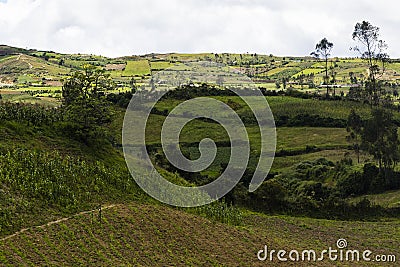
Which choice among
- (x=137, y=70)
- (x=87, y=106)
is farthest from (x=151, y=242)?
(x=137, y=70)

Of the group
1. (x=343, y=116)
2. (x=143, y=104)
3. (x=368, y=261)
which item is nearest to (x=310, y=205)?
(x=368, y=261)

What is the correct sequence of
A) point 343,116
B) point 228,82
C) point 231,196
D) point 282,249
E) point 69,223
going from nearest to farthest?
point 69,223 → point 282,249 → point 231,196 → point 343,116 → point 228,82

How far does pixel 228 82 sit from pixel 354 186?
90143mm

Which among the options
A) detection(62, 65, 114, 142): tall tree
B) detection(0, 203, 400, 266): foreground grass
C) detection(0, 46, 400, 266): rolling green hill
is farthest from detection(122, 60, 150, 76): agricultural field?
detection(0, 203, 400, 266): foreground grass

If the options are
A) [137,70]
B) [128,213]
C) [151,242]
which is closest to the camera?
[151,242]

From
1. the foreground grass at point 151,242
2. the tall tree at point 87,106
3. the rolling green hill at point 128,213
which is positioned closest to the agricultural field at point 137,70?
the rolling green hill at point 128,213

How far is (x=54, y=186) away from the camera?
23891mm

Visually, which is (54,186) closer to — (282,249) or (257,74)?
(282,249)


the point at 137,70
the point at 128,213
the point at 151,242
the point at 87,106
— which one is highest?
the point at 137,70

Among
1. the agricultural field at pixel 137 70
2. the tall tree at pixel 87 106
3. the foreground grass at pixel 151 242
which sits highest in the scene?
the agricultural field at pixel 137 70

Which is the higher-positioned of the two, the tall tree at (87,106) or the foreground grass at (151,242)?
the tall tree at (87,106)

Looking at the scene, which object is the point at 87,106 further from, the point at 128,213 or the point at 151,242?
the point at 151,242

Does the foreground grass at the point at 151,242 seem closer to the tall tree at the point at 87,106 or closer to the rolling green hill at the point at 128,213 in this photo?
the rolling green hill at the point at 128,213

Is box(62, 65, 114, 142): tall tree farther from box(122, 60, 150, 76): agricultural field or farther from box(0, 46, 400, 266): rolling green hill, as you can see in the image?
→ box(122, 60, 150, 76): agricultural field
